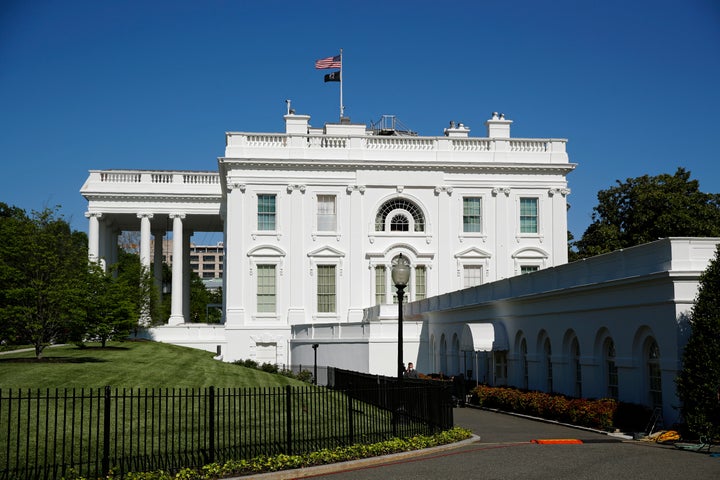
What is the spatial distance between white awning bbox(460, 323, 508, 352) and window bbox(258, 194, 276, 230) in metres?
23.2

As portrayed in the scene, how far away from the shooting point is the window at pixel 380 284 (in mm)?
57312

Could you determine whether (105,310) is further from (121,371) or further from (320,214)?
(320,214)

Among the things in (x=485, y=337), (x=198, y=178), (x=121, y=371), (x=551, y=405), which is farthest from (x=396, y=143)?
(x=551, y=405)

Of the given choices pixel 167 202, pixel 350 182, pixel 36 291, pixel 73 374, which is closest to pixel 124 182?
pixel 167 202

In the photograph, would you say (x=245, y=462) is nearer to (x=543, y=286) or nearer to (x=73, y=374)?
(x=73, y=374)

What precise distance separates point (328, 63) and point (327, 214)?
12.1 meters

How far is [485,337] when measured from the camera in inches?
1393

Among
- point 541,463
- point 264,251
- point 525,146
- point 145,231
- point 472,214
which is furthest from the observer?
point 145,231

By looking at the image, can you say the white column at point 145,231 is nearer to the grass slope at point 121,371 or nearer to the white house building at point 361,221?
the white house building at point 361,221

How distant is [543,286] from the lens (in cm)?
3184

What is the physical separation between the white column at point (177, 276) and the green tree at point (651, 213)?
1150 inches

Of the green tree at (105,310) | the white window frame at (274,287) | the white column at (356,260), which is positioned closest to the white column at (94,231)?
the white window frame at (274,287)

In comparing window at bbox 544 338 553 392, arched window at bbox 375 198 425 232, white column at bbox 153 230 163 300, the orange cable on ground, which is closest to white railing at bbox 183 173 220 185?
white column at bbox 153 230 163 300

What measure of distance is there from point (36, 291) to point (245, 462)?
60.8 feet
